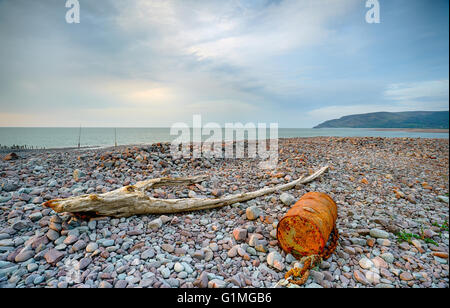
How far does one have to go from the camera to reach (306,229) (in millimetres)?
2855

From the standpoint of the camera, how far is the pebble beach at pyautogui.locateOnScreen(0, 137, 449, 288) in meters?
2.64

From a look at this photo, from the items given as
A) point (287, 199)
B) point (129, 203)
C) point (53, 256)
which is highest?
point (129, 203)

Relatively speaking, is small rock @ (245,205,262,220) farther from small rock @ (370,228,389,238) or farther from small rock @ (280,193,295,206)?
small rock @ (370,228,389,238)

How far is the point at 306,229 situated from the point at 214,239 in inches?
60.5

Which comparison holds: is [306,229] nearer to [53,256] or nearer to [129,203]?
[129,203]

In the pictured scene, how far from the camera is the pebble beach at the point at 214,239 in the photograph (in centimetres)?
264

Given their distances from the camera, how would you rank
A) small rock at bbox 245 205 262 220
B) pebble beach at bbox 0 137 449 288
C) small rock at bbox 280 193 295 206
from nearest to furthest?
pebble beach at bbox 0 137 449 288
small rock at bbox 245 205 262 220
small rock at bbox 280 193 295 206

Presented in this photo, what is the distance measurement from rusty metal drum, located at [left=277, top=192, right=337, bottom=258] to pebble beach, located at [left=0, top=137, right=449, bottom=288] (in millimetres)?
228

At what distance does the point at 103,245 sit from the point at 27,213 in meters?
2.04

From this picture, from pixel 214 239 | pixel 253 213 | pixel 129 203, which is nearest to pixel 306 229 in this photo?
pixel 253 213

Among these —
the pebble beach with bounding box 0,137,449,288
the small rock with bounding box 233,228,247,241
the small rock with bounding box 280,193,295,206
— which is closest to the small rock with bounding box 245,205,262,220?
the pebble beach with bounding box 0,137,449,288

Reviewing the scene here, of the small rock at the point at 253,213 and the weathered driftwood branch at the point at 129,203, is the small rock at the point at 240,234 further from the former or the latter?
the weathered driftwood branch at the point at 129,203

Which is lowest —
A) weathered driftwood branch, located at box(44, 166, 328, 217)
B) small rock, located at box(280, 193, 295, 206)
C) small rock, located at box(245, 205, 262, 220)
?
small rock, located at box(245, 205, 262, 220)
